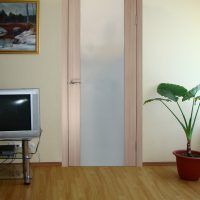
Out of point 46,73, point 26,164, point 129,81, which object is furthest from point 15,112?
point 129,81

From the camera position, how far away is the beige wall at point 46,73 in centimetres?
380

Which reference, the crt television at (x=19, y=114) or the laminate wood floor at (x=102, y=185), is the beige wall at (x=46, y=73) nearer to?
the laminate wood floor at (x=102, y=185)

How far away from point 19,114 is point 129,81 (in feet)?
4.50

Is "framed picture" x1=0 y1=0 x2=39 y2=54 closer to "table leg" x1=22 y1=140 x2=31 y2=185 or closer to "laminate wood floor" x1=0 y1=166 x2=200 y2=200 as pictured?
"table leg" x1=22 y1=140 x2=31 y2=185

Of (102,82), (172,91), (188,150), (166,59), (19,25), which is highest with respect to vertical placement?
(19,25)

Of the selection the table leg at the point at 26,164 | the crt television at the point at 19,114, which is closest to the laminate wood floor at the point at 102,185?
the table leg at the point at 26,164

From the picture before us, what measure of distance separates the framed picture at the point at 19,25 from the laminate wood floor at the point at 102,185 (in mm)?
1403

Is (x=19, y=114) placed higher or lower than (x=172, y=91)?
lower

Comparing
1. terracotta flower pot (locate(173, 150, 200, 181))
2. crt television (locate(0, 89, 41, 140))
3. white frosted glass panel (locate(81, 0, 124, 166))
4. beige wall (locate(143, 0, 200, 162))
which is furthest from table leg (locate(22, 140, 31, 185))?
terracotta flower pot (locate(173, 150, 200, 181))

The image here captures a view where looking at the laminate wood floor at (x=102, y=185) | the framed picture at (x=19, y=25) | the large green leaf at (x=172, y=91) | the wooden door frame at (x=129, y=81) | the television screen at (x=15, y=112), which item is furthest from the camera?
the wooden door frame at (x=129, y=81)

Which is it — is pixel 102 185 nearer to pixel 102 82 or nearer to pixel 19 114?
pixel 19 114

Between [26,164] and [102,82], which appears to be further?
[102,82]

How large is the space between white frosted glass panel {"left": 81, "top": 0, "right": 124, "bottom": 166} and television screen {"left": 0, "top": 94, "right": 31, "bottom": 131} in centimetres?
80

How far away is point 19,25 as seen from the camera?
3.73 meters
